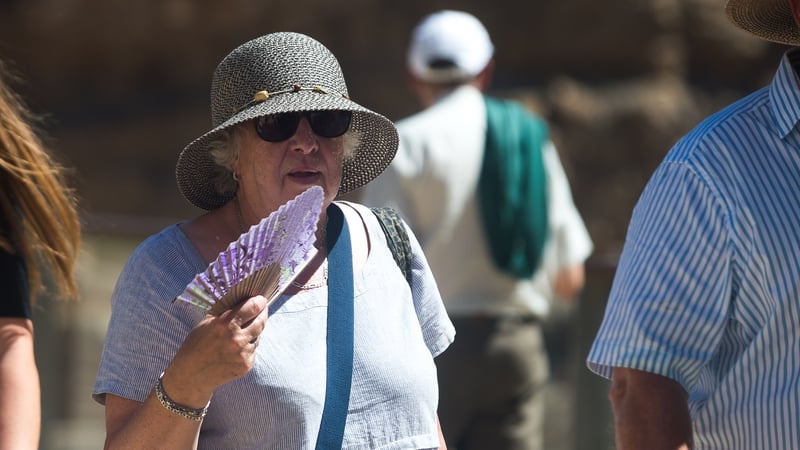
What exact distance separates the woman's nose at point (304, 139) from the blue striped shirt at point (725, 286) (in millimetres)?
701

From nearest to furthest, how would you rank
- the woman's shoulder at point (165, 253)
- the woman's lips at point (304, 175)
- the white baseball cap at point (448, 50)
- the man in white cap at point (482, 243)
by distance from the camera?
the woman's shoulder at point (165, 253) < the woman's lips at point (304, 175) < the man in white cap at point (482, 243) < the white baseball cap at point (448, 50)

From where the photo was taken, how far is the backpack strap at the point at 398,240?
9.29ft

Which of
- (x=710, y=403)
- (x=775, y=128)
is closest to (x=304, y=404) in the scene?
(x=710, y=403)

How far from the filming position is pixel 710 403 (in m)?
2.44

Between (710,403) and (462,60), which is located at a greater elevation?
(462,60)

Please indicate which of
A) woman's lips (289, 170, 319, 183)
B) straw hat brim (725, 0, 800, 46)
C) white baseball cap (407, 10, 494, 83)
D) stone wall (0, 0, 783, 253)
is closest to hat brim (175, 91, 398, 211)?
woman's lips (289, 170, 319, 183)

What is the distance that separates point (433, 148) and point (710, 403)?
8.10 ft

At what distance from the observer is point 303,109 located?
2.59m

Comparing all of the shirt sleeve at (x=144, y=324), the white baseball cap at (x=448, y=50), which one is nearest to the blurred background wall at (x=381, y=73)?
the white baseball cap at (x=448, y=50)

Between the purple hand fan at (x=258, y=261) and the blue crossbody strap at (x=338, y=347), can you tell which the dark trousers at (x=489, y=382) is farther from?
the purple hand fan at (x=258, y=261)

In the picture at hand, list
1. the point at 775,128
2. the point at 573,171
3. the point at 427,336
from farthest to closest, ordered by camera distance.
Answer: the point at 573,171 → the point at 427,336 → the point at 775,128

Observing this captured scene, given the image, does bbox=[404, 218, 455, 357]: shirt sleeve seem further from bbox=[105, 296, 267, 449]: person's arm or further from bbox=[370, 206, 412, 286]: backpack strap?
bbox=[105, 296, 267, 449]: person's arm

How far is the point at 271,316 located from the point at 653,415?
772 mm

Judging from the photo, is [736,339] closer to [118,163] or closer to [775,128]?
[775,128]
